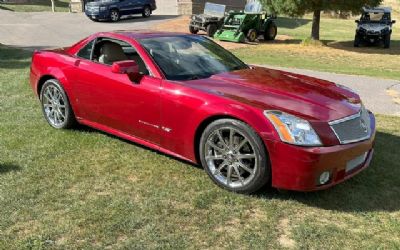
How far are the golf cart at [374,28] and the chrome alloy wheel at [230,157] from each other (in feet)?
68.6

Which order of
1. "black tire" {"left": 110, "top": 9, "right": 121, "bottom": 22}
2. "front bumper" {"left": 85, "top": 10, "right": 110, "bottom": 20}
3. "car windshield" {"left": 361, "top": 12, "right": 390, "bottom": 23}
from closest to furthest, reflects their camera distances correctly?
"car windshield" {"left": 361, "top": 12, "right": 390, "bottom": 23}
"front bumper" {"left": 85, "top": 10, "right": 110, "bottom": 20}
"black tire" {"left": 110, "top": 9, "right": 121, "bottom": 22}

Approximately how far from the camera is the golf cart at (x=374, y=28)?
911 inches

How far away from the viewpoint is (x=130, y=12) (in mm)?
29406

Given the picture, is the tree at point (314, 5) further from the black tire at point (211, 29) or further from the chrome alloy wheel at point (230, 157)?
the chrome alloy wheel at point (230, 157)

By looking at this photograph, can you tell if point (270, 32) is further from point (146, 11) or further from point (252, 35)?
point (146, 11)

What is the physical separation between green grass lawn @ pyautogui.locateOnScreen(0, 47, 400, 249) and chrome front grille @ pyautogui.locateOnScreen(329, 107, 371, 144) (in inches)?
22.0

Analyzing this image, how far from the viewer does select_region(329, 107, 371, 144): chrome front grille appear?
4.07 metres

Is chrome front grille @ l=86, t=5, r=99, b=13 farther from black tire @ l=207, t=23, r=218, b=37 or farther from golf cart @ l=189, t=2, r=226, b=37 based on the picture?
black tire @ l=207, t=23, r=218, b=37

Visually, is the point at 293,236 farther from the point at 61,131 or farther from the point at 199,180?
the point at 61,131

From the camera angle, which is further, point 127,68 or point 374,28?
point 374,28

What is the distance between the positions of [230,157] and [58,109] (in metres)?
2.84

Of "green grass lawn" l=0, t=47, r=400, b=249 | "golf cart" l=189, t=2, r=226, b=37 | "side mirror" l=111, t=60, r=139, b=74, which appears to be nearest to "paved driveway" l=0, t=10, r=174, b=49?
"golf cart" l=189, t=2, r=226, b=37

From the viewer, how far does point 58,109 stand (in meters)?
6.05

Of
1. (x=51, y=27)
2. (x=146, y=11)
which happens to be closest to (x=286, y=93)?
(x=51, y=27)
